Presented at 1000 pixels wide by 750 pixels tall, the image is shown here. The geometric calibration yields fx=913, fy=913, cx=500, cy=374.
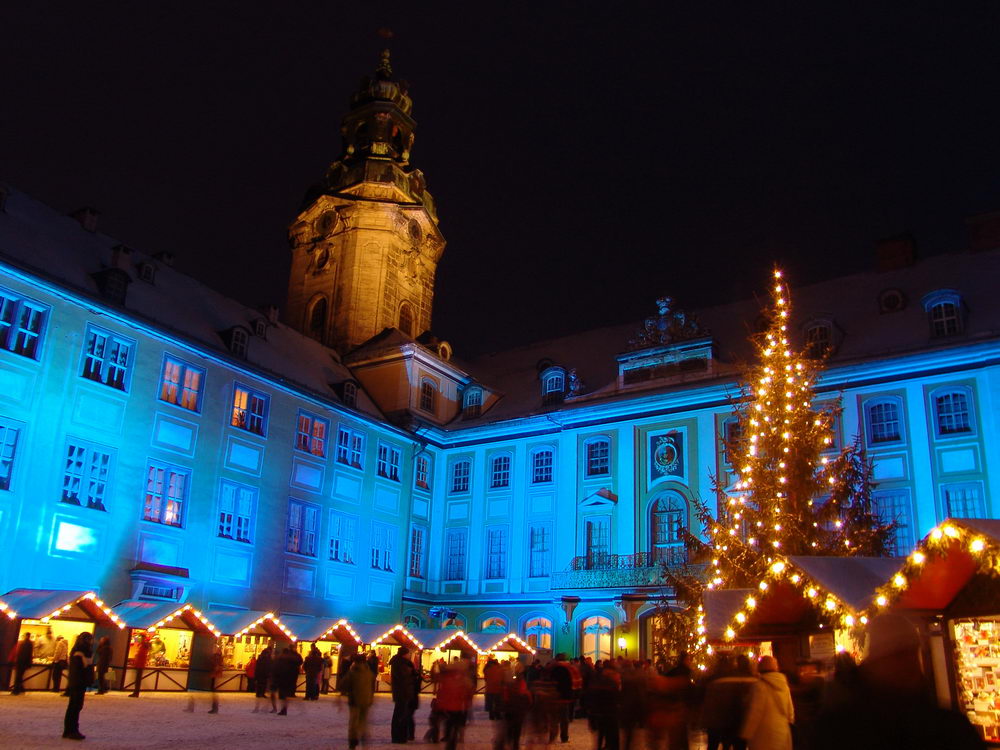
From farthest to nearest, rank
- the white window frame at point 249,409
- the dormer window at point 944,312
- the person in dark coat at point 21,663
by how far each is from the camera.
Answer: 1. the white window frame at point 249,409
2. the dormer window at point 944,312
3. the person in dark coat at point 21,663

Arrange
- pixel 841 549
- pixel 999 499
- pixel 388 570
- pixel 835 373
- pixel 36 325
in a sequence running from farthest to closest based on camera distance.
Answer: pixel 388 570 → pixel 835 373 → pixel 999 499 → pixel 36 325 → pixel 841 549

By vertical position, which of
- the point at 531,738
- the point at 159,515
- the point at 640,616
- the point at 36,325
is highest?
the point at 36,325

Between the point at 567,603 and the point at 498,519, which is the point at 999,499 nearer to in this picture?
the point at 567,603

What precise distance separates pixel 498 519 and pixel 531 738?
26.5 metres

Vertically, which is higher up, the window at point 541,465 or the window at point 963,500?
the window at point 541,465

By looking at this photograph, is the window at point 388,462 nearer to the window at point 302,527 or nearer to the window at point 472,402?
the window at point 302,527

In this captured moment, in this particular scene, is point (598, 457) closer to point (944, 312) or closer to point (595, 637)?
point (595, 637)

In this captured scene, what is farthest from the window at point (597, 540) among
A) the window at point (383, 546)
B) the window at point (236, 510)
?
the window at point (236, 510)

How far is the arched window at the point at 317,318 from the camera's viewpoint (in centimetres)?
4975

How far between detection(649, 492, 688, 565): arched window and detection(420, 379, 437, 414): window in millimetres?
12398

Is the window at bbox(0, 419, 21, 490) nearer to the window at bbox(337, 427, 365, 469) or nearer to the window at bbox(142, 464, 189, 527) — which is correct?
the window at bbox(142, 464, 189, 527)

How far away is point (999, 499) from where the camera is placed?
2966cm

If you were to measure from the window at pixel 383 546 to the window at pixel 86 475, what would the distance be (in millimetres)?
12762

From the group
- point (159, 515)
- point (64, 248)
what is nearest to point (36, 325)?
point (64, 248)
